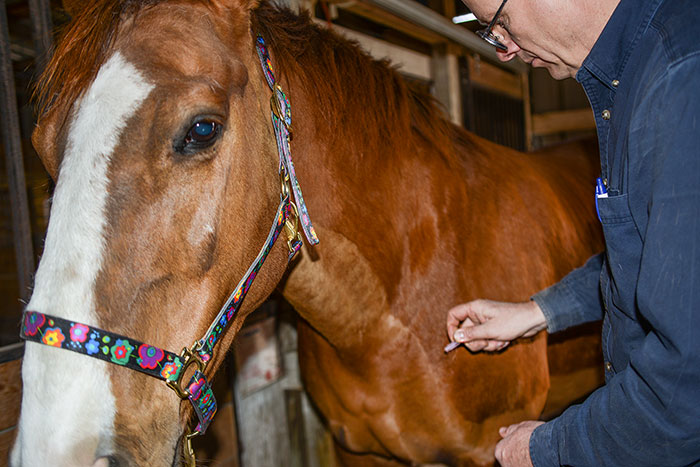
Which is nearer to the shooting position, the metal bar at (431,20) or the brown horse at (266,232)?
the brown horse at (266,232)

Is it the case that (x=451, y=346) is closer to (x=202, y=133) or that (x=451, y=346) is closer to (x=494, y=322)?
(x=494, y=322)

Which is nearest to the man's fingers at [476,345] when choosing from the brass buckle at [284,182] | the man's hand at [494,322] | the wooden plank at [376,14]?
the man's hand at [494,322]

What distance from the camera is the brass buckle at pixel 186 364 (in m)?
0.91

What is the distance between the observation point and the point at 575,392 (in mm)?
2334

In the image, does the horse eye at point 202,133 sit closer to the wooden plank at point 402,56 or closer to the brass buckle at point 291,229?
the brass buckle at point 291,229

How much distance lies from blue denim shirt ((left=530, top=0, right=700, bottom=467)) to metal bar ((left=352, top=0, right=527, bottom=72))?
1493 mm

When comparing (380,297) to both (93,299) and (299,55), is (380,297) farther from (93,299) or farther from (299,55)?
(93,299)

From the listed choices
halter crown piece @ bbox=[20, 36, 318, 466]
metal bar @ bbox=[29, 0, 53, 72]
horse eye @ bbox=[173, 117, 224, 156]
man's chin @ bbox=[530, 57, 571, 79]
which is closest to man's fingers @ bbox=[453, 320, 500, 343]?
halter crown piece @ bbox=[20, 36, 318, 466]

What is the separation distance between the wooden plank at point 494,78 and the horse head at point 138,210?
3225 millimetres

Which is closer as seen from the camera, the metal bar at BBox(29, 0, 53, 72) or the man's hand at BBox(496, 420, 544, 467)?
the man's hand at BBox(496, 420, 544, 467)

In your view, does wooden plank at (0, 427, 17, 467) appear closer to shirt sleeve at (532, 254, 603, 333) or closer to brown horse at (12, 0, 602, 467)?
brown horse at (12, 0, 602, 467)

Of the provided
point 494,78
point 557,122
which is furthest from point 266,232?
point 557,122

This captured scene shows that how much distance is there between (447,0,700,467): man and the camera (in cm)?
69

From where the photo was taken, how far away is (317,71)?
4.70 ft
